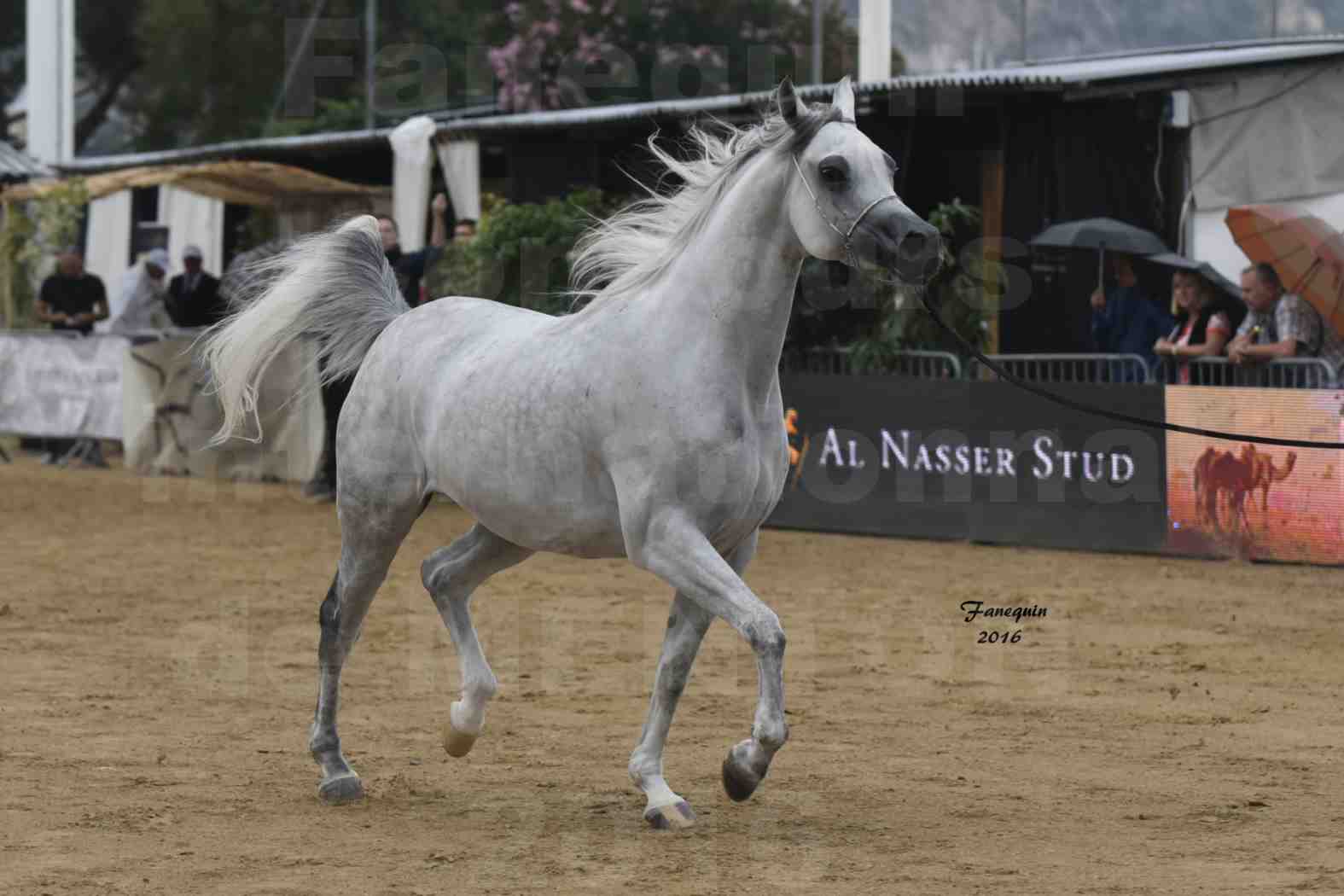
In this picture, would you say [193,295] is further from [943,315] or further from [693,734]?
[693,734]

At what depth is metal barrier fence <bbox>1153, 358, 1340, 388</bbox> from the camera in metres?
12.2

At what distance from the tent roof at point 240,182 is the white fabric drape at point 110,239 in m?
4.35

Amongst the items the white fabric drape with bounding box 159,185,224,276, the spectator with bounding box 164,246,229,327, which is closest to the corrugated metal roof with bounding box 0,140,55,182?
the white fabric drape with bounding box 159,185,224,276

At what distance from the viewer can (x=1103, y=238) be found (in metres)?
13.9

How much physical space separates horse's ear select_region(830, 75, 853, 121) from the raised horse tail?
2.15m

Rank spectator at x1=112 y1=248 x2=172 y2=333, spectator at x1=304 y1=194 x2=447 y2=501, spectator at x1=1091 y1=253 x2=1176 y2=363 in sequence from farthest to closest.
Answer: spectator at x1=112 y1=248 x2=172 y2=333 → spectator at x1=304 y1=194 x2=447 y2=501 → spectator at x1=1091 y1=253 x2=1176 y2=363

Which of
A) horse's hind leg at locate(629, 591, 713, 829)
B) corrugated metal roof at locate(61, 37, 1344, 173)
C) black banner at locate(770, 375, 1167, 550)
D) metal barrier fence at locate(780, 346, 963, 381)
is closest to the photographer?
horse's hind leg at locate(629, 591, 713, 829)

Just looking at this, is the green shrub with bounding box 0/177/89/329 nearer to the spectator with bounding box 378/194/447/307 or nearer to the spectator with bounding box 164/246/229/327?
the spectator with bounding box 164/246/229/327

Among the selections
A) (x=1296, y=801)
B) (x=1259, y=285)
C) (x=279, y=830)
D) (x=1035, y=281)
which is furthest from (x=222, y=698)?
(x=1035, y=281)

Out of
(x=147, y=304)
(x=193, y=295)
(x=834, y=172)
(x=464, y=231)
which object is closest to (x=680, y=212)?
(x=834, y=172)

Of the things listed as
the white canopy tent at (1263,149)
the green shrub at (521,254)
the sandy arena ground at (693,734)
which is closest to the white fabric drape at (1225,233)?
the white canopy tent at (1263,149)

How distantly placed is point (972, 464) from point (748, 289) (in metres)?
8.07

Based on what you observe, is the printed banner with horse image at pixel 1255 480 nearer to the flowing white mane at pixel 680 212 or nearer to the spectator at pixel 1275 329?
the spectator at pixel 1275 329

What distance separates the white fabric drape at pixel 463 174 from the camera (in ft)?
56.2
